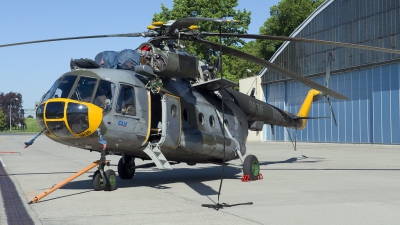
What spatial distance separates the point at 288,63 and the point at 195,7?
1531cm

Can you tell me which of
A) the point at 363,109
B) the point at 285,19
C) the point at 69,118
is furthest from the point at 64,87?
the point at 285,19

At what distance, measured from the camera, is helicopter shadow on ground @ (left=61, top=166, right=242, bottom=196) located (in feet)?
42.7

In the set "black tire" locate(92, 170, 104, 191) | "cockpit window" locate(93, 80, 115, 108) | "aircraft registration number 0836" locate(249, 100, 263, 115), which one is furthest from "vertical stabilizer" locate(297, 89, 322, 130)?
"cockpit window" locate(93, 80, 115, 108)

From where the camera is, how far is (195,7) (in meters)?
58.6

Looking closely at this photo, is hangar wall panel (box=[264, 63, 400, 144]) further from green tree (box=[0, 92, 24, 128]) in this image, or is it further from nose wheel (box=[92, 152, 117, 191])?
green tree (box=[0, 92, 24, 128])

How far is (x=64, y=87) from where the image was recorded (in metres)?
11.5

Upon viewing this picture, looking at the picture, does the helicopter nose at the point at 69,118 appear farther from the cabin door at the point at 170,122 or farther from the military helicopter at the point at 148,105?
the cabin door at the point at 170,122

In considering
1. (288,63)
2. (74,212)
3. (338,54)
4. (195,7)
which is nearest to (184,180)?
(74,212)

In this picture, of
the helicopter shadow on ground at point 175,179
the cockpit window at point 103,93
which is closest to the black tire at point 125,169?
the helicopter shadow on ground at point 175,179

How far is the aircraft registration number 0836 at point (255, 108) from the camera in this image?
1665 centimetres

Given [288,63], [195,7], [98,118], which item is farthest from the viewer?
[195,7]

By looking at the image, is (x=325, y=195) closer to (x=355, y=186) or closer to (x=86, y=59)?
(x=355, y=186)

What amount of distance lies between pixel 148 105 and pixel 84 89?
171cm

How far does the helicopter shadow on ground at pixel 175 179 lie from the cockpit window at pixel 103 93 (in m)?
2.57
